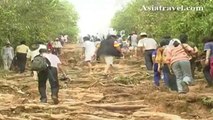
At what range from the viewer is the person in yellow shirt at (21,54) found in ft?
67.6

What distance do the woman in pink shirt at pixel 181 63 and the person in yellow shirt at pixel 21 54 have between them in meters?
9.96

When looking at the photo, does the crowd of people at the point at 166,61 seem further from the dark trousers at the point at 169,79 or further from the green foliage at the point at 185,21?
the green foliage at the point at 185,21

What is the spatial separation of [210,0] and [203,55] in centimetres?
183

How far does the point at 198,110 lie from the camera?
996 cm

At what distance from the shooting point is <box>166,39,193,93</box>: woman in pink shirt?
38.1 ft

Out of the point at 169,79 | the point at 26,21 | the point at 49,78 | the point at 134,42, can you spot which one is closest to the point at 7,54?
the point at 26,21

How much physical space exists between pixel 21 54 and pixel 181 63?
1059 centimetres

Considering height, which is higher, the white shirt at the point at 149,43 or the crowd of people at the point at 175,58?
the white shirt at the point at 149,43

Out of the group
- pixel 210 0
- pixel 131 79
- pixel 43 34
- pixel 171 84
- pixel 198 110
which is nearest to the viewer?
pixel 198 110

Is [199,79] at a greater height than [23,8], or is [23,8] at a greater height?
[23,8]

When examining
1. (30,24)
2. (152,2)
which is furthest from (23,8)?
(152,2)

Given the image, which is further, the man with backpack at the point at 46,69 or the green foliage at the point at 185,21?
the green foliage at the point at 185,21

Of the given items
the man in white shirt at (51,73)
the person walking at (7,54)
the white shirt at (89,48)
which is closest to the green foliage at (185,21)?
the white shirt at (89,48)

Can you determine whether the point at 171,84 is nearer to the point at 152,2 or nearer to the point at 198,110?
the point at 198,110
